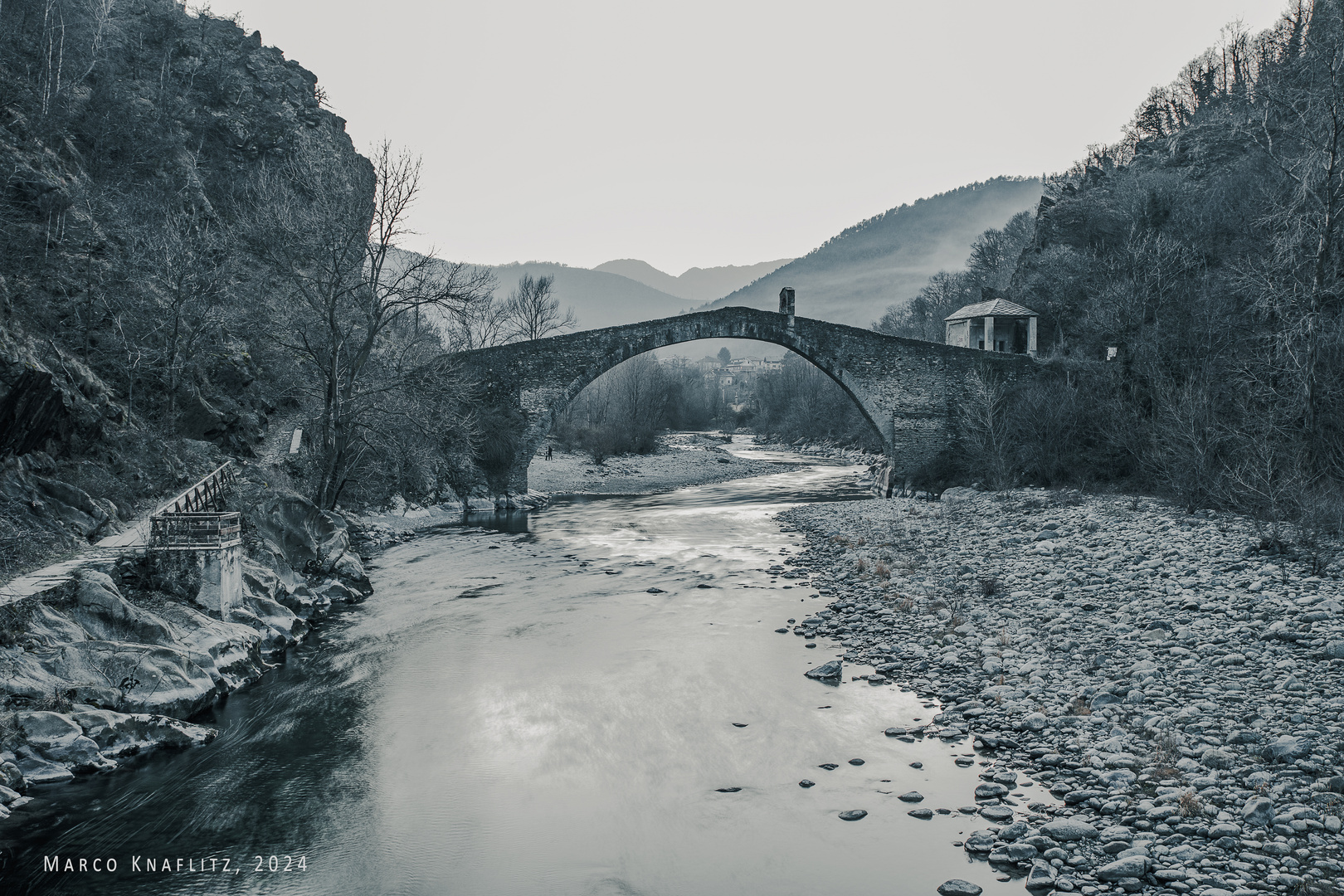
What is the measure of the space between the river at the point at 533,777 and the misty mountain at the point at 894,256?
115439 millimetres

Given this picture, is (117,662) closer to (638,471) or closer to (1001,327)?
(1001,327)

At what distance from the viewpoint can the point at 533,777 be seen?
7.52 meters

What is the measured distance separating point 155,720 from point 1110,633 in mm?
10381

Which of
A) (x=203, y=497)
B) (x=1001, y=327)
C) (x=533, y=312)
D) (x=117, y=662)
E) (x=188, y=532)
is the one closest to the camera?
(x=117, y=662)

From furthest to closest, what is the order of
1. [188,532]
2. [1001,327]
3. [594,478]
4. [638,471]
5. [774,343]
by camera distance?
[638,471] < [594,478] < [1001,327] < [774,343] < [188,532]

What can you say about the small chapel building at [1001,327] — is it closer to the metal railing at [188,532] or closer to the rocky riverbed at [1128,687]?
the rocky riverbed at [1128,687]

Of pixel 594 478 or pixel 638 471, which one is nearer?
pixel 594 478

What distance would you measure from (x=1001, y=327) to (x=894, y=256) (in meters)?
112

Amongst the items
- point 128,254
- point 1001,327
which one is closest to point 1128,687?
point 128,254

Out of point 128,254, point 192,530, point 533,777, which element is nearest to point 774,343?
point 128,254

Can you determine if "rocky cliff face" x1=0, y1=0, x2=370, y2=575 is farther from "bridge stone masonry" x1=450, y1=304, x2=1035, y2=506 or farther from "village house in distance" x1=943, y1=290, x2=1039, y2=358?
"village house in distance" x1=943, y1=290, x2=1039, y2=358

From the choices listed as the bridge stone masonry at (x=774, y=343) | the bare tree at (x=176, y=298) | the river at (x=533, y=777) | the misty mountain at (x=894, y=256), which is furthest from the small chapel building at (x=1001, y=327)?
the misty mountain at (x=894, y=256)

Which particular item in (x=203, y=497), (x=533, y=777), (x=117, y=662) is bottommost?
(x=533, y=777)

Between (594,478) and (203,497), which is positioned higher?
(203,497)
